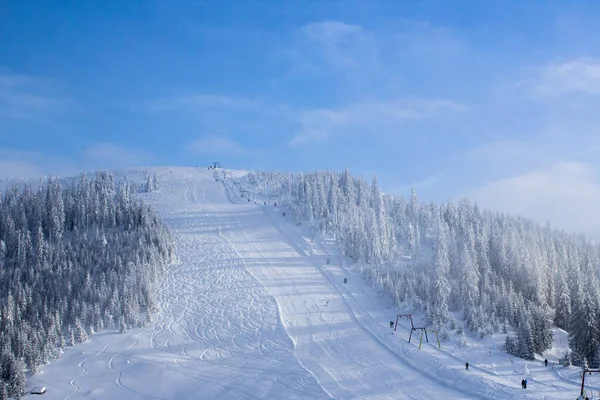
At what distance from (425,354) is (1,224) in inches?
3251

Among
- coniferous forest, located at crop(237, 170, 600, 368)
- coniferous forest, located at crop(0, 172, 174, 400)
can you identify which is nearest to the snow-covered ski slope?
coniferous forest, located at crop(0, 172, 174, 400)

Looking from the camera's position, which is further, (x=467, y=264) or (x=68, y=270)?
(x=68, y=270)

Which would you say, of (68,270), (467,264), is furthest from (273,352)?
(68,270)

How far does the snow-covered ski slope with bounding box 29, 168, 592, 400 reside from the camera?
133 feet

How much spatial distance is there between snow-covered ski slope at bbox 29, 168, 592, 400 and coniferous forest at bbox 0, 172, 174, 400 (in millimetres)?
2616

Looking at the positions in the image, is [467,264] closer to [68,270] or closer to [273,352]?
[273,352]

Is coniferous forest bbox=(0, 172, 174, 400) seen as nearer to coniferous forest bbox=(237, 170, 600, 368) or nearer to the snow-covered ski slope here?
the snow-covered ski slope

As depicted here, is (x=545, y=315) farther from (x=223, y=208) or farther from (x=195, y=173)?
(x=195, y=173)

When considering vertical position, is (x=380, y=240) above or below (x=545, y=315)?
above

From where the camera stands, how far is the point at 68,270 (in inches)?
2761

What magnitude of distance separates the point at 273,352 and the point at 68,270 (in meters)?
38.7

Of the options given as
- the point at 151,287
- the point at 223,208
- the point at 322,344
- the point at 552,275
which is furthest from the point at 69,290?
the point at 552,275

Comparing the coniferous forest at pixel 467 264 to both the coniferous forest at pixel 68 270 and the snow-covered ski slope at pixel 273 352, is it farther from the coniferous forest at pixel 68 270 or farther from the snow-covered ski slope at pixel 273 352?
the coniferous forest at pixel 68 270

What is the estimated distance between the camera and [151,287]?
66.1 m
